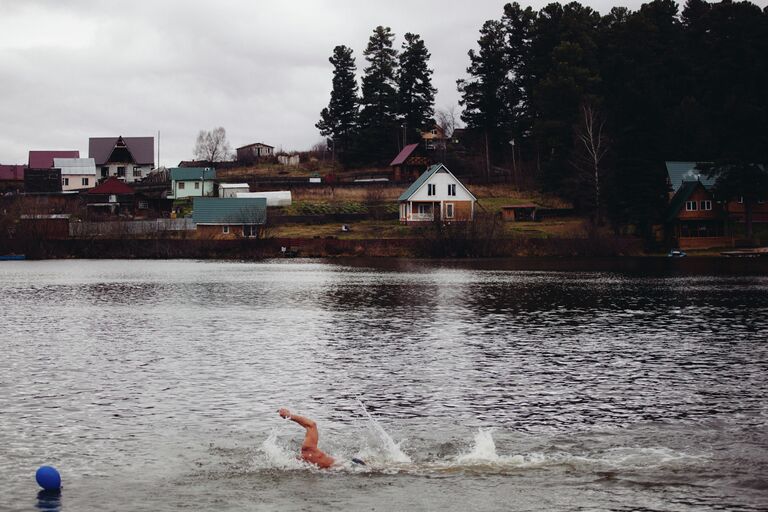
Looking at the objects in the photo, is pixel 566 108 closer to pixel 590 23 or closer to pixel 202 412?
pixel 590 23

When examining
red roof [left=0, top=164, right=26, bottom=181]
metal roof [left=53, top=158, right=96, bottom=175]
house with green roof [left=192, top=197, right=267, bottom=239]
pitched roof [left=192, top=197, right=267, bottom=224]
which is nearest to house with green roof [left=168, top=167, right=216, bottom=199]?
pitched roof [left=192, top=197, right=267, bottom=224]

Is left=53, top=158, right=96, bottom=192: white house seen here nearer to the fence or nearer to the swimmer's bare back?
the fence

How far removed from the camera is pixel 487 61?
152 m

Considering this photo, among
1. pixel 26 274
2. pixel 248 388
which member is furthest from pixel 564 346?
pixel 26 274

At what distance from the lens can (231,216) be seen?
122m

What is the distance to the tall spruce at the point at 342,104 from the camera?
176375mm

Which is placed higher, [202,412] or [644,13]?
[644,13]

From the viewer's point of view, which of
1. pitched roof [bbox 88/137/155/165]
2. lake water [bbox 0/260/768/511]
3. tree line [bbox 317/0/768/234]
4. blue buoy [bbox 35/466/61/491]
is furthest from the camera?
pitched roof [bbox 88/137/155/165]

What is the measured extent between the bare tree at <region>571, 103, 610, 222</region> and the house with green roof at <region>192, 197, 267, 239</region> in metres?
43.0

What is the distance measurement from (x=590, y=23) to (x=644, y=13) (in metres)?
9.15

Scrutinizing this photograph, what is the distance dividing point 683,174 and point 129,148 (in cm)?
10999

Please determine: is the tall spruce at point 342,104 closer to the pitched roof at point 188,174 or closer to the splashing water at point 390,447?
the pitched roof at point 188,174

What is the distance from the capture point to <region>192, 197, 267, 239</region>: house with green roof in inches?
4783

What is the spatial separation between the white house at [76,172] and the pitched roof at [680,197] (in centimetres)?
10783
